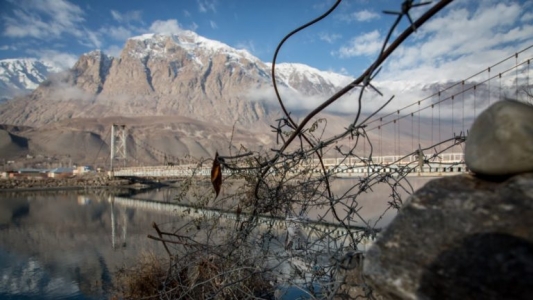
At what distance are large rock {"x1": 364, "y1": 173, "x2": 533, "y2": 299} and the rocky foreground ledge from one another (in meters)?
52.1

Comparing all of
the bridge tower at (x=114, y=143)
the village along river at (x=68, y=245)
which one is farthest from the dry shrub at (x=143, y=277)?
the bridge tower at (x=114, y=143)

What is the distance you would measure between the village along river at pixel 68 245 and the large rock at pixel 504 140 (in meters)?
4.76

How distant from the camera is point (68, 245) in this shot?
19.5 meters

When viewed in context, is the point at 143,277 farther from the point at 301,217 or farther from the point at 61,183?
the point at 61,183

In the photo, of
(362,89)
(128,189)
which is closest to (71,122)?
(128,189)

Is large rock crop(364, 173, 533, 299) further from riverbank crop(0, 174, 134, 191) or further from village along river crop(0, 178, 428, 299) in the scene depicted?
riverbank crop(0, 174, 134, 191)

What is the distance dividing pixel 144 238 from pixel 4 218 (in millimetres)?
12617

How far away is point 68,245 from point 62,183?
114ft

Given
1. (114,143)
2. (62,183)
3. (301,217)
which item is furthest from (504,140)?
(114,143)

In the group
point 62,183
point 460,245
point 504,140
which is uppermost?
point 504,140

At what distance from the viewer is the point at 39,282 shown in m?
13.5

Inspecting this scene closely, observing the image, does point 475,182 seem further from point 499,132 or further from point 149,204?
point 149,204

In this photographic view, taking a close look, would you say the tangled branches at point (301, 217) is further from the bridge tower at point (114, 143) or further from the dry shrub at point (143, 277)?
the bridge tower at point (114, 143)

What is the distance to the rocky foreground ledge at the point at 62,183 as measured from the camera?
46.0 m
